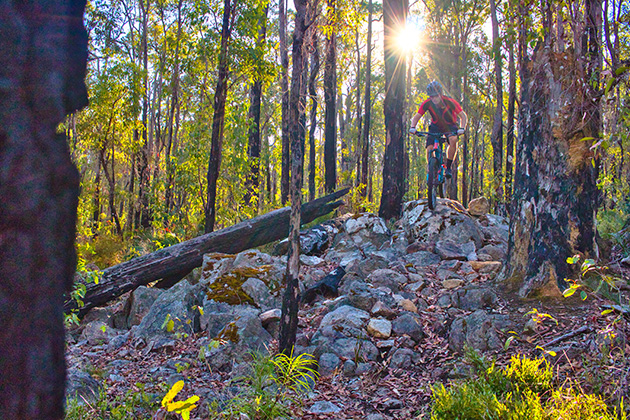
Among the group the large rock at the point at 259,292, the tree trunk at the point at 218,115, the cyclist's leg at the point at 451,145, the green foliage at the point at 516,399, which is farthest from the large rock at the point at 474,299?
the tree trunk at the point at 218,115

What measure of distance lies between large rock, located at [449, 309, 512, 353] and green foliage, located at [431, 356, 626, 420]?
23.1 inches

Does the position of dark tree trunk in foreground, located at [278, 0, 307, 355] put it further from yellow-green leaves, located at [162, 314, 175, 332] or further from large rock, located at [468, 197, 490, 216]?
Answer: large rock, located at [468, 197, 490, 216]

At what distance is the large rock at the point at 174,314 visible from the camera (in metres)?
5.20

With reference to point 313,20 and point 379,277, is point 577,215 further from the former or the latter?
point 313,20

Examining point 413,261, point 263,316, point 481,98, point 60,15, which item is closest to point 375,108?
point 481,98

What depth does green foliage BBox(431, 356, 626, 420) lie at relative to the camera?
250 cm

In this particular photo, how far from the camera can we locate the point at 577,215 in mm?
4449

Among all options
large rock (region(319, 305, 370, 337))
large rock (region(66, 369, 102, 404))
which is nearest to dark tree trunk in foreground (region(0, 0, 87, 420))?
large rock (region(66, 369, 102, 404))

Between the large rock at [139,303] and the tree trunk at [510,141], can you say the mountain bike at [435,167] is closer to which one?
the large rock at [139,303]

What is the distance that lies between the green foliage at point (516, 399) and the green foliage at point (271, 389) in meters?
1.16

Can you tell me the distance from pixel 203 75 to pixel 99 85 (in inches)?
223

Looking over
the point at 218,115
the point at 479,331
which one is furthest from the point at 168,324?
the point at 218,115

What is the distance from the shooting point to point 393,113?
9.76 meters

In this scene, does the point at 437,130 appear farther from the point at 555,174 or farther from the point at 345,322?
the point at 345,322
